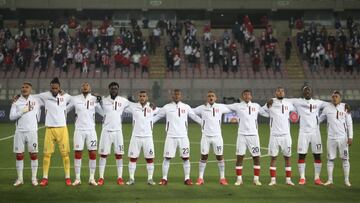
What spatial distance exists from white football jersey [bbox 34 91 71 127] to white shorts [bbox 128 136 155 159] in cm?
188

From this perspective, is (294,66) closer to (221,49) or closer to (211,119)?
(221,49)

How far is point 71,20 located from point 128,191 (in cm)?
3304

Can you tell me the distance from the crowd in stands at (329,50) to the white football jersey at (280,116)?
2556 centimetres

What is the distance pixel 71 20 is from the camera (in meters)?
46.3

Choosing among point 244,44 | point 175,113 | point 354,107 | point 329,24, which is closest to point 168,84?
point 244,44

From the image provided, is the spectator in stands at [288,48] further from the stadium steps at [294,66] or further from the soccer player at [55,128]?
the soccer player at [55,128]

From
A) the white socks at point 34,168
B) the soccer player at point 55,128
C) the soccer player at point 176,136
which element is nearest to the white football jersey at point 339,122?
A: the soccer player at point 176,136

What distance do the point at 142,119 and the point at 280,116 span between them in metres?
3.61

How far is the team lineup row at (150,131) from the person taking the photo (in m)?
16.0

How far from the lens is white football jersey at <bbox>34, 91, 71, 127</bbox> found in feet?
52.6

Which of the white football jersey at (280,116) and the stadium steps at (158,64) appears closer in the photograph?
the white football jersey at (280,116)

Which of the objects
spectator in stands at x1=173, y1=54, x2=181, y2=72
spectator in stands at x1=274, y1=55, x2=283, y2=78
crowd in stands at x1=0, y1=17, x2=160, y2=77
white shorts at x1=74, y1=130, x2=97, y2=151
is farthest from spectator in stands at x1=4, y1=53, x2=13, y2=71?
white shorts at x1=74, y1=130, x2=97, y2=151

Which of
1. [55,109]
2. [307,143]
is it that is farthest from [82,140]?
[307,143]

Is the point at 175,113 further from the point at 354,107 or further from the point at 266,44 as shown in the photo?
the point at 266,44
